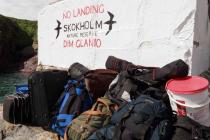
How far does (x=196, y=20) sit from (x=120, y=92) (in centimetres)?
195

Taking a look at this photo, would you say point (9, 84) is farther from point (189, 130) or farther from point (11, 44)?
point (11, 44)

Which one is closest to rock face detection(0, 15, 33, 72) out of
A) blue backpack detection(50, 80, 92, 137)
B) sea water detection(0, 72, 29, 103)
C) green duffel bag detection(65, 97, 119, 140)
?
sea water detection(0, 72, 29, 103)

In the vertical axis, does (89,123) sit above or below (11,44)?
below

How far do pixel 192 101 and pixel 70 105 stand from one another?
179 centimetres

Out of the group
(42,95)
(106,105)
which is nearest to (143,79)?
(106,105)

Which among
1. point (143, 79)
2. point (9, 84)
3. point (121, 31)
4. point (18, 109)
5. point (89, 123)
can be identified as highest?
point (121, 31)

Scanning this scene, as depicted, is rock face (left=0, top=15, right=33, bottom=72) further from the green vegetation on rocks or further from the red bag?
the red bag

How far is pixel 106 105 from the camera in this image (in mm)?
4312

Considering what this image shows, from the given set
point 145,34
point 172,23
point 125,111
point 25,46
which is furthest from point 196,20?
point 25,46

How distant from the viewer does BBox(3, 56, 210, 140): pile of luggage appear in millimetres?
3416

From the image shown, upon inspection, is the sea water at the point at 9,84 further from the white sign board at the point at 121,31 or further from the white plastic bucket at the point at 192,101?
the white plastic bucket at the point at 192,101

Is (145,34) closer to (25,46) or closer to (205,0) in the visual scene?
(205,0)

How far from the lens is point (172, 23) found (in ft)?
19.3

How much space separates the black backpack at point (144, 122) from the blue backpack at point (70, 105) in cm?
115
